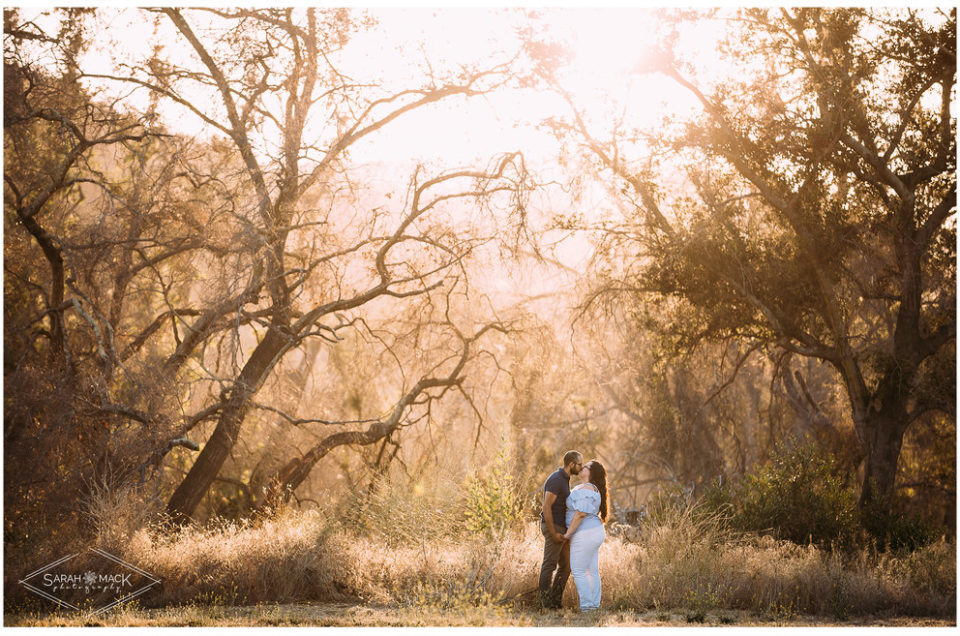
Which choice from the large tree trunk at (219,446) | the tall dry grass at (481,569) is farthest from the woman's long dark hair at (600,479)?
the large tree trunk at (219,446)

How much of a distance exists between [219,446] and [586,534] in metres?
8.37

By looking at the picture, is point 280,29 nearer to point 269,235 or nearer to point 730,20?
point 269,235

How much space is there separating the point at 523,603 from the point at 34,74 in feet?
32.6

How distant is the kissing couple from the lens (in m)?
9.25

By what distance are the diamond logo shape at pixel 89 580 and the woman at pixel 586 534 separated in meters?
4.87

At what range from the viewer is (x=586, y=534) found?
9.24 meters

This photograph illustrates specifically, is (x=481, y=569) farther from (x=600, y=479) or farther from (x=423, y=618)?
(x=600, y=479)

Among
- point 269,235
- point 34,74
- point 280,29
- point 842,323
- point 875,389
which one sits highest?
point 280,29

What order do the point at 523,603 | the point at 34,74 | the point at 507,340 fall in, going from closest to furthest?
the point at 523,603, the point at 34,74, the point at 507,340

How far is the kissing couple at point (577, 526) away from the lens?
30.3ft

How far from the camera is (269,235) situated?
14031 millimetres

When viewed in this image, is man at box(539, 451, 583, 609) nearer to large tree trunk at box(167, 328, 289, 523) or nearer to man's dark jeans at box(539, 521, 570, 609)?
man's dark jeans at box(539, 521, 570, 609)

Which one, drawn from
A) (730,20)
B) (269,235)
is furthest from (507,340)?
(730,20)

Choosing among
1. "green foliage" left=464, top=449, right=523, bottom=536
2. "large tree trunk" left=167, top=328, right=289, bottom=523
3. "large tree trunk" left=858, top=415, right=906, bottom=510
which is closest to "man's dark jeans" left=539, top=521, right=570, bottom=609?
"green foliage" left=464, top=449, right=523, bottom=536
